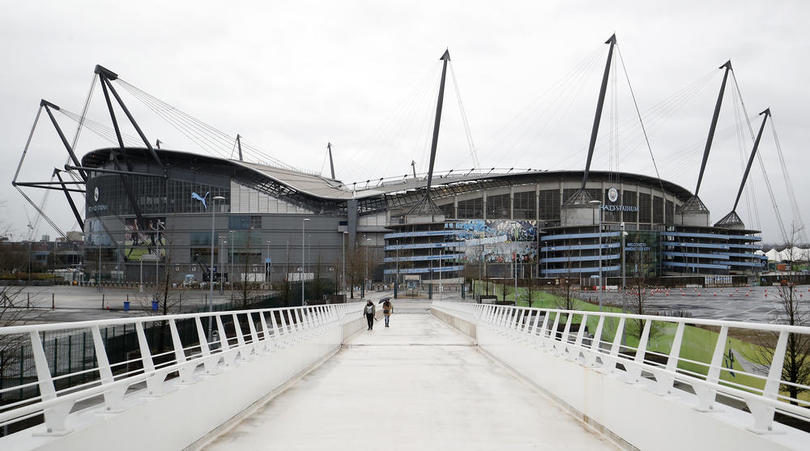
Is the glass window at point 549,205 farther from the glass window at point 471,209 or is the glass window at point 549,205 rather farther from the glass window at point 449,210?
the glass window at point 449,210

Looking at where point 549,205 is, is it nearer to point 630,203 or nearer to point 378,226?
point 630,203

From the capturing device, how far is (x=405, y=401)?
40.5ft

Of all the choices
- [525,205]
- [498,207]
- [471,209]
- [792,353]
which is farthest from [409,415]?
[525,205]

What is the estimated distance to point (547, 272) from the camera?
148 meters

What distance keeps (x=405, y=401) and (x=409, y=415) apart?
1463 millimetres

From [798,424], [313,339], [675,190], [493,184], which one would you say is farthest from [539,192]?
[313,339]

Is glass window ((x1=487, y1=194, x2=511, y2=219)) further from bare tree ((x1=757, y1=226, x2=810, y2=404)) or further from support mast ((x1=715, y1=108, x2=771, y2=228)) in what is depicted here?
bare tree ((x1=757, y1=226, x2=810, y2=404))

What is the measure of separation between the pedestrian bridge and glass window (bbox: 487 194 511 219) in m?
138

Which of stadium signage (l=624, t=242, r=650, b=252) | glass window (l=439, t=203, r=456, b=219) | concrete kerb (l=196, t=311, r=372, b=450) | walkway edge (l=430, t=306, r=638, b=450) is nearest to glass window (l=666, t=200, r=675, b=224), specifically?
stadium signage (l=624, t=242, r=650, b=252)

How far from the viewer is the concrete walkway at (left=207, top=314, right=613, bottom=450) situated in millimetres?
8961

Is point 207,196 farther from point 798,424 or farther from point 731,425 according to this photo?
point 731,425

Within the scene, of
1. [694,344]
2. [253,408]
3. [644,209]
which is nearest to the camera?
[253,408]

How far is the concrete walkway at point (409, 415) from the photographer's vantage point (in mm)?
8961

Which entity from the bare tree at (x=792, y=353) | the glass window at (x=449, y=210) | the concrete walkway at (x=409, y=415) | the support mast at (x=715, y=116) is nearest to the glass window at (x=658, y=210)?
the support mast at (x=715, y=116)
